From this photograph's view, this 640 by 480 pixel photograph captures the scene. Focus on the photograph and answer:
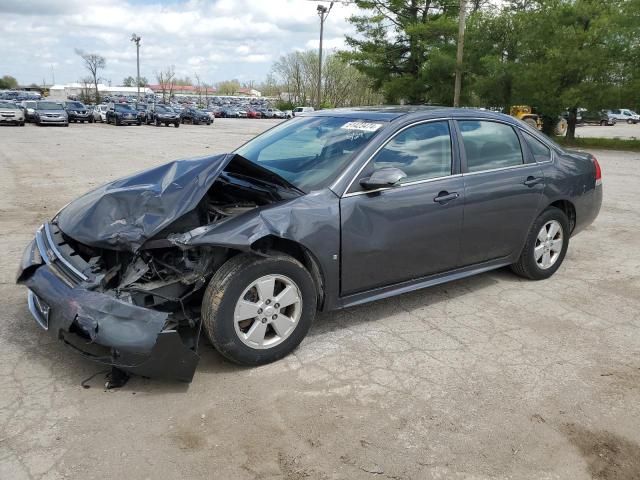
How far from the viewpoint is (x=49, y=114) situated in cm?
3161

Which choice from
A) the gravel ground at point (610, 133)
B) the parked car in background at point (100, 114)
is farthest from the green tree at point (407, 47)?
the parked car in background at point (100, 114)

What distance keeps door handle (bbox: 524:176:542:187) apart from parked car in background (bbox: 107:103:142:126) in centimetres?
3473

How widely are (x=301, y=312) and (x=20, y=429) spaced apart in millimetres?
1688

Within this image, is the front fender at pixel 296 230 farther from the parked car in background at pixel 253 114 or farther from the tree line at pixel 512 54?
the parked car in background at pixel 253 114

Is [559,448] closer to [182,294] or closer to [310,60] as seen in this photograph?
[182,294]

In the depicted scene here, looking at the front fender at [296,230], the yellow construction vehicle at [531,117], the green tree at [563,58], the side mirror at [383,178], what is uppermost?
the green tree at [563,58]

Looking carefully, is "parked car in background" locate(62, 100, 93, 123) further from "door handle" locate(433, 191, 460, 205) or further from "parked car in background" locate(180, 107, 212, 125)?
"door handle" locate(433, 191, 460, 205)

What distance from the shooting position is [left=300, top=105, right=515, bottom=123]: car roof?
14.0ft

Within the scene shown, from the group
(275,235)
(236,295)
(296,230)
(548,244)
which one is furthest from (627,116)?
(236,295)

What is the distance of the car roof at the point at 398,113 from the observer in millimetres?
4277

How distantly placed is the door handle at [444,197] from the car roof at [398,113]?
640 mm

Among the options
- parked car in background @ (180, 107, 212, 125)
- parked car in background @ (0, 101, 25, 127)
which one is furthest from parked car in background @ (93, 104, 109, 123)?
parked car in background @ (0, 101, 25, 127)

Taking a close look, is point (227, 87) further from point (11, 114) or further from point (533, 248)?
point (533, 248)

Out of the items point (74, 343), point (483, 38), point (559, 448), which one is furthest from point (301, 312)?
point (483, 38)
